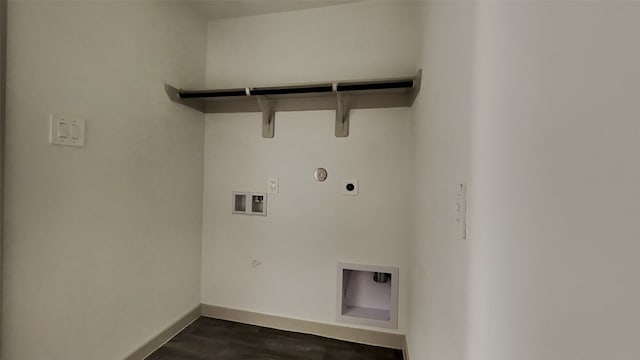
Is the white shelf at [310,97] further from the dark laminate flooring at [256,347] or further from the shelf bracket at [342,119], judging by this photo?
the dark laminate flooring at [256,347]

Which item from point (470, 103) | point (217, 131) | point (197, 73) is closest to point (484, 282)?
point (470, 103)

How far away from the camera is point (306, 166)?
7.07 ft

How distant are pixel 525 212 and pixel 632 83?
22cm

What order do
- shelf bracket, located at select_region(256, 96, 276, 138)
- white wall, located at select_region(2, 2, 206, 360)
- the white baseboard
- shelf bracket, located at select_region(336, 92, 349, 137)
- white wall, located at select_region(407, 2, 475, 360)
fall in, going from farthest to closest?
1. shelf bracket, located at select_region(256, 96, 276, 138)
2. shelf bracket, located at select_region(336, 92, 349, 137)
3. the white baseboard
4. white wall, located at select_region(2, 2, 206, 360)
5. white wall, located at select_region(407, 2, 475, 360)

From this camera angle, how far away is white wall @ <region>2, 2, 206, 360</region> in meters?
1.17

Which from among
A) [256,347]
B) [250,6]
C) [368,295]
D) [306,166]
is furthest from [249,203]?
[250,6]

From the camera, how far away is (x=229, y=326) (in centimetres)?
220

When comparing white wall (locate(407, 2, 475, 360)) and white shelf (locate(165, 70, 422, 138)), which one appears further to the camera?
white shelf (locate(165, 70, 422, 138))

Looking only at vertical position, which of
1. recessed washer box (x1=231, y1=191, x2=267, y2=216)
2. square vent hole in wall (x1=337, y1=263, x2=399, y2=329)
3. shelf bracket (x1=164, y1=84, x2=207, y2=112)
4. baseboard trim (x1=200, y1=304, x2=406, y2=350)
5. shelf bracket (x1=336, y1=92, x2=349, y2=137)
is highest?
shelf bracket (x1=164, y1=84, x2=207, y2=112)

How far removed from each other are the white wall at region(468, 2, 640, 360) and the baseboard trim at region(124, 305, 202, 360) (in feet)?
6.67

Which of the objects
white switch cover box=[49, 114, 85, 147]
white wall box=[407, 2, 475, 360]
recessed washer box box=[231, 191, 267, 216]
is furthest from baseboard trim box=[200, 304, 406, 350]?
white switch cover box=[49, 114, 85, 147]

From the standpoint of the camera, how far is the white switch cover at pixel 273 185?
7.24ft

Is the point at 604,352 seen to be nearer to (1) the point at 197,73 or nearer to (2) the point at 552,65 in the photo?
(2) the point at 552,65

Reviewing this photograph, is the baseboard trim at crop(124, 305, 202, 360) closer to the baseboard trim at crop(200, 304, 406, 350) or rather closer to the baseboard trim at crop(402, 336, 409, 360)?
the baseboard trim at crop(200, 304, 406, 350)
